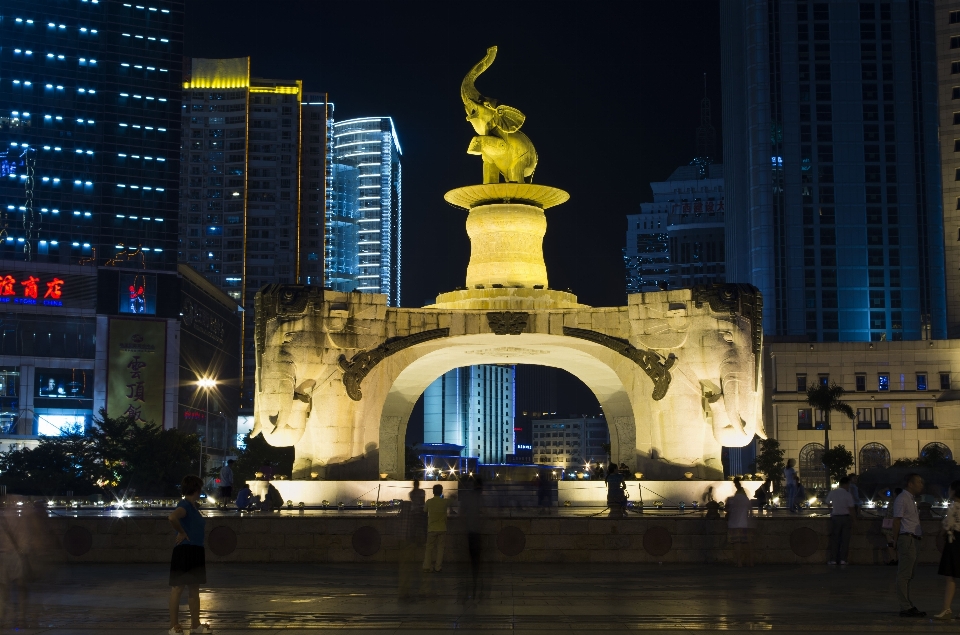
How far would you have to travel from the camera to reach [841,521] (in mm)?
21953

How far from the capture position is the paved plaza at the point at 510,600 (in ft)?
45.7

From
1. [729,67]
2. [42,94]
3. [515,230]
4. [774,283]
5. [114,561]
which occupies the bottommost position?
[114,561]

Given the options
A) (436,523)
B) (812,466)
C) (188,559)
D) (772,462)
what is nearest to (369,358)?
(436,523)

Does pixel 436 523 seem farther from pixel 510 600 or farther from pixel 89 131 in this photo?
pixel 89 131

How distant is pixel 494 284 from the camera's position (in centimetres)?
3756

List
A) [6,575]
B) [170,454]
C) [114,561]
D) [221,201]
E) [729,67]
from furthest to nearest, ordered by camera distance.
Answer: [221,201] → [729,67] → [170,454] → [114,561] → [6,575]

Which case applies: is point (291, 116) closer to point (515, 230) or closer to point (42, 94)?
point (42, 94)

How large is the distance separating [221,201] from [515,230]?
443 ft

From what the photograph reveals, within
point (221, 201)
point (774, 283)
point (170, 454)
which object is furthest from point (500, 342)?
point (221, 201)

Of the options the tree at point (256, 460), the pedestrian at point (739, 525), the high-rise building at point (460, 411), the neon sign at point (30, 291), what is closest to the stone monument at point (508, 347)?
the pedestrian at point (739, 525)

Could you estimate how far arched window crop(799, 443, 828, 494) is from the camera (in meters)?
92.8

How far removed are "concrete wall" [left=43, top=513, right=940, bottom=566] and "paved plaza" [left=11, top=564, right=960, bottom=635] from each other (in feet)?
3.17

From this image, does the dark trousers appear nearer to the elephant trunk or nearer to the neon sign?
the elephant trunk

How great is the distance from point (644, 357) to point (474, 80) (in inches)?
460
